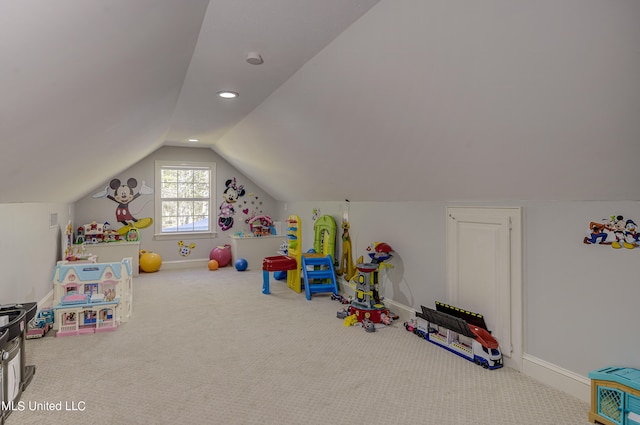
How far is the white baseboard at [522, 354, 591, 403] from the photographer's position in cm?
236

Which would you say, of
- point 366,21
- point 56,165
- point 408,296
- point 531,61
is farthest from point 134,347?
point 531,61

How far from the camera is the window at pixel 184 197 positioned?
7.11 meters

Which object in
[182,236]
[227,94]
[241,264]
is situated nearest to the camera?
[227,94]

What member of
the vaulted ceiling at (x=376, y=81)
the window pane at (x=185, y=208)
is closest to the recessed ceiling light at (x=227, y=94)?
the vaulted ceiling at (x=376, y=81)

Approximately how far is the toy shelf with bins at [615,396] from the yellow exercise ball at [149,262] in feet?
21.1

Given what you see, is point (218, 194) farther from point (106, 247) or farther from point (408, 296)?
point (408, 296)

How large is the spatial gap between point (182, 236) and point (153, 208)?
0.75 meters

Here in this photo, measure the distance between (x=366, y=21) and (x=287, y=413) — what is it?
229cm

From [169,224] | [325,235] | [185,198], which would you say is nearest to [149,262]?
[169,224]

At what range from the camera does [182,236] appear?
7.20 m

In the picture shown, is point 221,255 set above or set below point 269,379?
above

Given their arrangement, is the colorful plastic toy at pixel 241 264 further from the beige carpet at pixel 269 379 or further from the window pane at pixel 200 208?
the beige carpet at pixel 269 379

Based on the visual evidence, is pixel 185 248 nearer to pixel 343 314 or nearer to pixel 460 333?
pixel 343 314

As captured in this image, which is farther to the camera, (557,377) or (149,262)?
(149,262)
